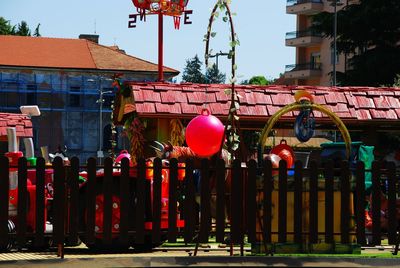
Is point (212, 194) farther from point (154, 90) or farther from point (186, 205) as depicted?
point (154, 90)

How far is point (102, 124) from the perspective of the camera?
97000mm

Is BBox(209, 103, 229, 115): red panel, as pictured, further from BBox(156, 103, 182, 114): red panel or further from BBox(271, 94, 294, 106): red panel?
BBox(271, 94, 294, 106): red panel

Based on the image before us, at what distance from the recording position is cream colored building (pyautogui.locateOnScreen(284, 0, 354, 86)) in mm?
87000

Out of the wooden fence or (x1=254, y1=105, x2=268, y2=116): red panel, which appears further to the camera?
(x1=254, y1=105, x2=268, y2=116): red panel

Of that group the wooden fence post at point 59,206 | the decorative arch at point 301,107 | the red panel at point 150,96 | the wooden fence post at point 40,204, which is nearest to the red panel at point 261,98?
the red panel at point 150,96

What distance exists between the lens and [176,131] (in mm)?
22266

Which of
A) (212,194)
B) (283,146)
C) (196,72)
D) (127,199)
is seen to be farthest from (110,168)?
(196,72)

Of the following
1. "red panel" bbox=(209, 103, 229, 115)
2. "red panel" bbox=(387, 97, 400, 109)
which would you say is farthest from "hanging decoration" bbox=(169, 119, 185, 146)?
"red panel" bbox=(387, 97, 400, 109)

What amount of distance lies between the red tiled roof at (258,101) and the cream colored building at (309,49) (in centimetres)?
6300

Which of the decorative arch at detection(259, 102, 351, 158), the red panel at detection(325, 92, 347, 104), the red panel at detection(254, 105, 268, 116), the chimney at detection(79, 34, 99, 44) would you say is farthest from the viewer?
the chimney at detection(79, 34, 99, 44)

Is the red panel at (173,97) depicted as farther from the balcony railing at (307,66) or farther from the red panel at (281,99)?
→ the balcony railing at (307,66)

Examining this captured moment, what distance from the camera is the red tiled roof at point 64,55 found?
9712cm

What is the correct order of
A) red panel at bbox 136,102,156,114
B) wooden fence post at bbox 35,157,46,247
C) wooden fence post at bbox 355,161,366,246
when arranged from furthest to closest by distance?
red panel at bbox 136,102,156,114
wooden fence post at bbox 355,161,366,246
wooden fence post at bbox 35,157,46,247

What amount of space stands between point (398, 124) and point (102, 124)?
7500 cm
